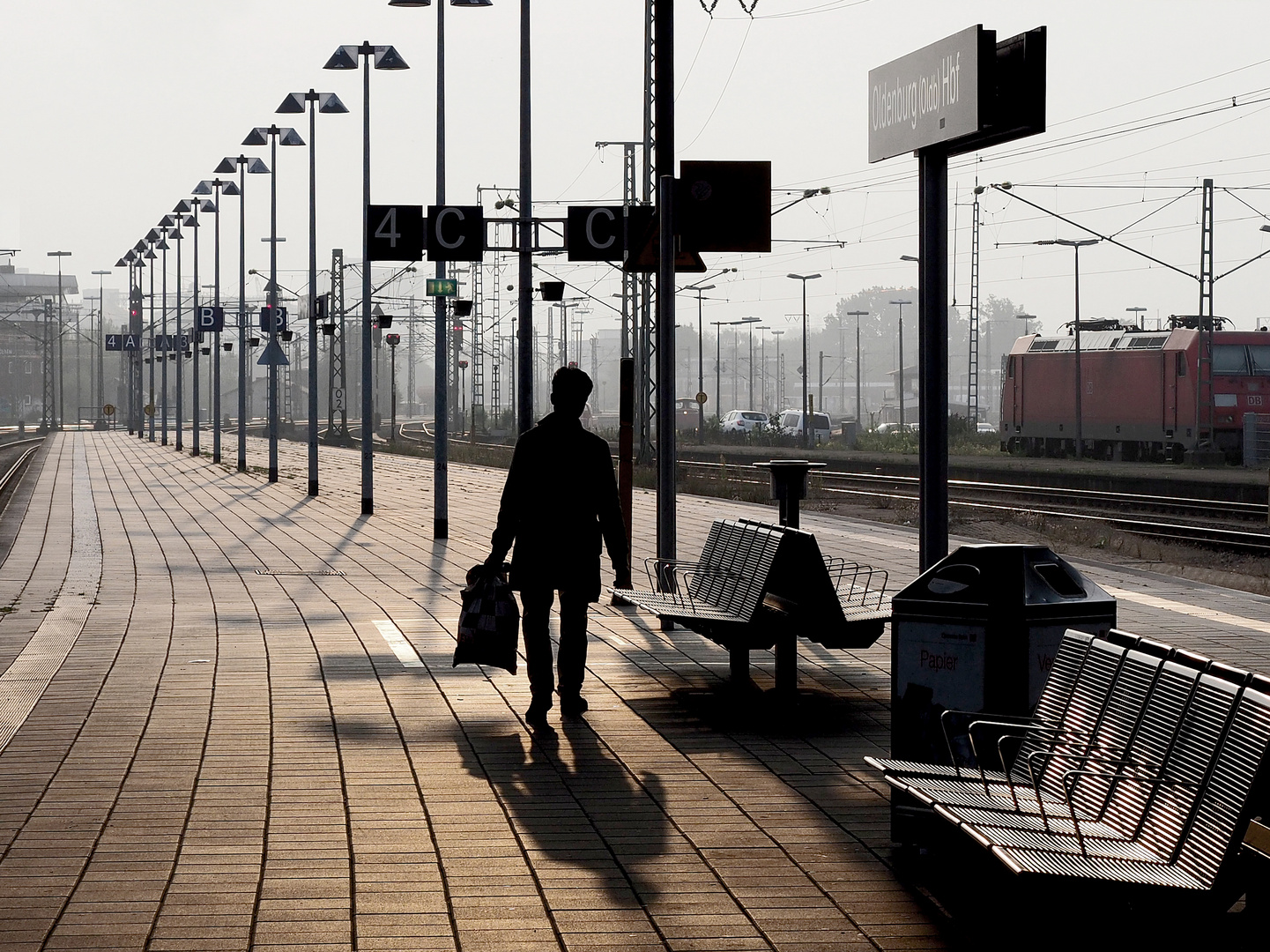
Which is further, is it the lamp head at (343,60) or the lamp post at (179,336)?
the lamp post at (179,336)

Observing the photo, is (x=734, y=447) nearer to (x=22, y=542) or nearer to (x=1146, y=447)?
(x=1146, y=447)

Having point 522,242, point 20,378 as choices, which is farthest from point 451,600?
point 20,378

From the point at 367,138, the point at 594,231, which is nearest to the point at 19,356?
the point at 367,138

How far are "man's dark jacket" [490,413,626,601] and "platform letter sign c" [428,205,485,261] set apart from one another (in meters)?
9.23

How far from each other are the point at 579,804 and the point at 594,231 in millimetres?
9428

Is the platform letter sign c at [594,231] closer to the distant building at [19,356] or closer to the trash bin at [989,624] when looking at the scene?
the trash bin at [989,624]

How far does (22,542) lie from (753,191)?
1152 cm

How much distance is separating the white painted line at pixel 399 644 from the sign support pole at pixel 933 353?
4000 millimetres

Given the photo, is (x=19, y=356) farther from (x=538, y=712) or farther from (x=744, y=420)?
(x=538, y=712)

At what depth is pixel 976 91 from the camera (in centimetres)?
629

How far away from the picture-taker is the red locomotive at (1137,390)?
4084 centimetres

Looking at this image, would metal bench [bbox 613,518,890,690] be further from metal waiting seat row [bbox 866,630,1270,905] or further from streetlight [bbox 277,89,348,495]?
streetlight [bbox 277,89,348,495]

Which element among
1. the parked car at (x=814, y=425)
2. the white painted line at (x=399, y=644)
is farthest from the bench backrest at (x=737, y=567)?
the parked car at (x=814, y=425)

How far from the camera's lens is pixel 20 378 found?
146 m
